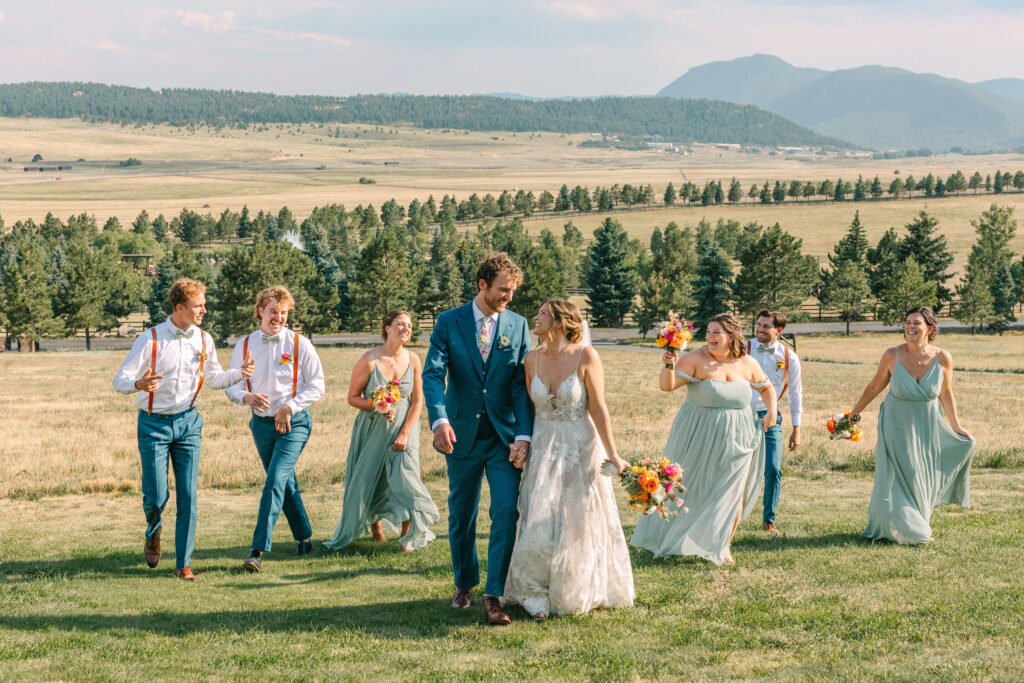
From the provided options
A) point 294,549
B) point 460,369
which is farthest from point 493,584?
point 294,549

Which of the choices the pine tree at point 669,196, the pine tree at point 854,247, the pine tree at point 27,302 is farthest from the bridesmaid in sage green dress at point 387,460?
the pine tree at point 669,196

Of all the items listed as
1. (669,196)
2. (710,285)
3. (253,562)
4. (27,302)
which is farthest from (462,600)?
(669,196)

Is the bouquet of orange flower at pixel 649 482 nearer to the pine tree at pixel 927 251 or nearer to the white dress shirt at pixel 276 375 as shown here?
the white dress shirt at pixel 276 375

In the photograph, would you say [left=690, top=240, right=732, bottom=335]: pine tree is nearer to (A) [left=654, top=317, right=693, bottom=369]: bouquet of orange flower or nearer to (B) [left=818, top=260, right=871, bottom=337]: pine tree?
(B) [left=818, top=260, right=871, bottom=337]: pine tree

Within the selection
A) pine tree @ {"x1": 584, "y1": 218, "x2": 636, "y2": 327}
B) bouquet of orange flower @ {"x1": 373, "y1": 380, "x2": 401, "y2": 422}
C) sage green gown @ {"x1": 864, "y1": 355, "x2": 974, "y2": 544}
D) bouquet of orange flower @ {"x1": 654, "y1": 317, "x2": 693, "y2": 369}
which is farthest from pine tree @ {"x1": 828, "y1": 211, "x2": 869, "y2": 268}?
bouquet of orange flower @ {"x1": 654, "y1": 317, "x2": 693, "y2": 369}

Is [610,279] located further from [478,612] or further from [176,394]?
[478,612]

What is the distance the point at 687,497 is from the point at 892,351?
2.93 meters

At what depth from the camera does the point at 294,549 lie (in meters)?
10.2

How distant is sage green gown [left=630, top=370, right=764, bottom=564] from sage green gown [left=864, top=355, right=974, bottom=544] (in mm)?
1622

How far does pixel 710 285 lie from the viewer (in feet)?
253

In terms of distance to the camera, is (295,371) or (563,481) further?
(295,371)

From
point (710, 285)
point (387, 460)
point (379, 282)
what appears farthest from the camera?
point (710, 285)

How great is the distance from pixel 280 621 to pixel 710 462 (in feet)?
14.5

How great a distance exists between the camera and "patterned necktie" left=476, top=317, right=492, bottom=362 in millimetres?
7578
